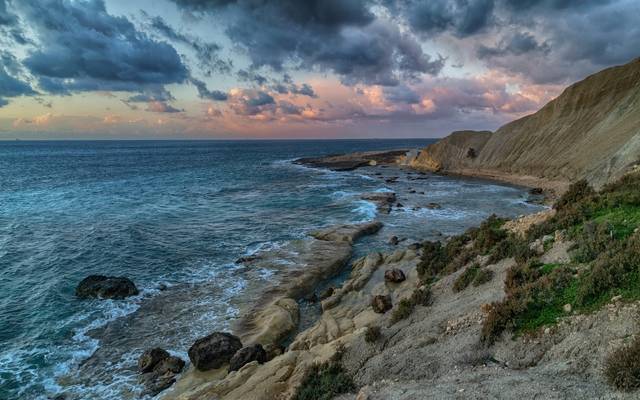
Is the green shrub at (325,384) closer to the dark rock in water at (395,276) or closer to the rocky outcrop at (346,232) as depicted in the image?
the dark rock in water at (395,276)

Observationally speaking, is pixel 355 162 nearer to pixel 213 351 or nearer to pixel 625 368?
pixel 213 351

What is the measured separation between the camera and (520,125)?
253 feet

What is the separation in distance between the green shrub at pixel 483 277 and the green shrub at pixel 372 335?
3935mm

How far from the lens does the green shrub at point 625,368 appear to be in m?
6.07

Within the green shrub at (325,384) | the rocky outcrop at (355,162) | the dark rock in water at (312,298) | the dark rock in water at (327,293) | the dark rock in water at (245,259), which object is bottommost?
the dark rock in water at (312,298)

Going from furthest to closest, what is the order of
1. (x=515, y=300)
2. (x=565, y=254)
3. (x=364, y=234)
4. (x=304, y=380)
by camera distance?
(x=364, y=234), (x=565, y=254), (x=304, y=380), (x=515, y=300)

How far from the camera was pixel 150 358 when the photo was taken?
14938 mm

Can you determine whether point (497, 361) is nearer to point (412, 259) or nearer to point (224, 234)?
point (412, 259)

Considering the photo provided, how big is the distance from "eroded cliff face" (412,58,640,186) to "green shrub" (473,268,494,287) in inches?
1147

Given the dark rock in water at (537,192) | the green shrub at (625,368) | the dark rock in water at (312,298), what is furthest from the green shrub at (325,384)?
the dark rock in water at (537,192)

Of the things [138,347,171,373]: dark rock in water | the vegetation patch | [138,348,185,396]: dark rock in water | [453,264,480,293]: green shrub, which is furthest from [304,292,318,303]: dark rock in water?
the vegetation patch

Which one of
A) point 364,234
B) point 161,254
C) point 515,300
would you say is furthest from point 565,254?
point 161,254

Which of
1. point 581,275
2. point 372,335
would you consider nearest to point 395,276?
point 372,335

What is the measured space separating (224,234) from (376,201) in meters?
21.8
